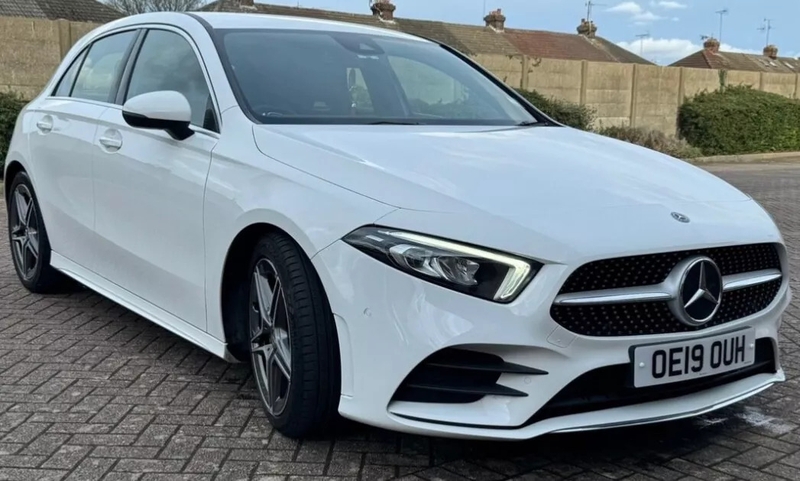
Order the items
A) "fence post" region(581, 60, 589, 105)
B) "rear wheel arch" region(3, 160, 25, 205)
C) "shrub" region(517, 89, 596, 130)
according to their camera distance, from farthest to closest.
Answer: "fence post" region(581, 60, 589, 105)
"shrub" region(517, 89, 596, 130)
"rear wheel arch" region(3, 160, 25, 205)

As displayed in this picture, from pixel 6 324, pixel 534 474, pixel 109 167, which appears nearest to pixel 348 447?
pixel 534 474

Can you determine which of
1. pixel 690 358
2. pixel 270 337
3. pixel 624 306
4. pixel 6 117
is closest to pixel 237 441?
pixel 270 337

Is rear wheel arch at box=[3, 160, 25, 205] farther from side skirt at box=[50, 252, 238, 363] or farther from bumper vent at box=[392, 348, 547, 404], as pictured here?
bumper vent at box=[392, 348, 547, 404]

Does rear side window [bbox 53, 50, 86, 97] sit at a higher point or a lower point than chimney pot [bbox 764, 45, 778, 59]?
lower

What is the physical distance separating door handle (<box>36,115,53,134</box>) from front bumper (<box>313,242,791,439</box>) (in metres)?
2.83

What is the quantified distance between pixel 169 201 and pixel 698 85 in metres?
20.6

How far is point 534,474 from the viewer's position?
2818 millimetres

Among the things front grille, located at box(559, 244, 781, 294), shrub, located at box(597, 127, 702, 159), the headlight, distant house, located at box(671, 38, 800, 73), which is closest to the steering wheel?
→ the headlight

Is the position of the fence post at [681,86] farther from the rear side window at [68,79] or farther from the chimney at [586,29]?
the chimney at [586,29]

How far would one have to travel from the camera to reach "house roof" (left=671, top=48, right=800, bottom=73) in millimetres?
48531

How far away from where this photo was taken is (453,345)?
8.16 feet

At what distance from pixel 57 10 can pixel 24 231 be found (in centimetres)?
2772

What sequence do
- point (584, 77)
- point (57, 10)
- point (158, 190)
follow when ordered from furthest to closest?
point (57, 10) → point (584, 77) → point (158, 190)

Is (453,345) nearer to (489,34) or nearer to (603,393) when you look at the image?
(603,393)
